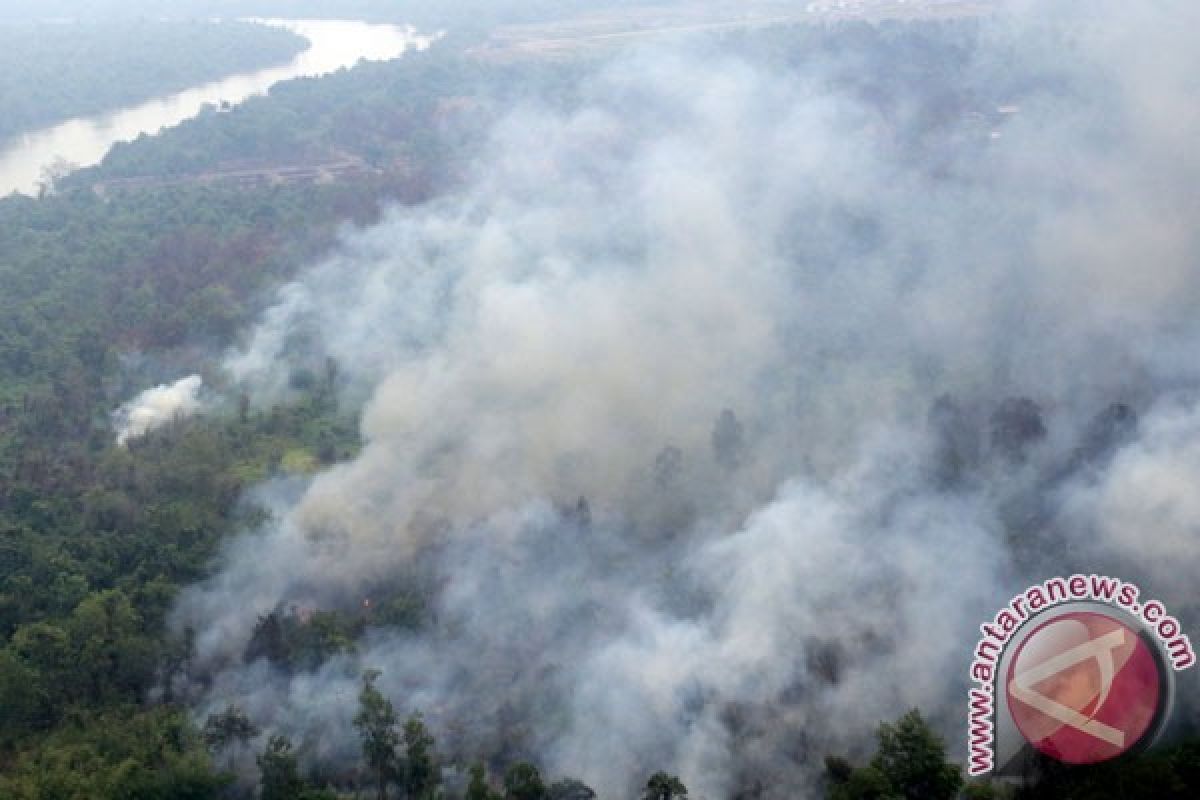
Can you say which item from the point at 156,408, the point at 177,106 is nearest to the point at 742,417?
the point at 156,408

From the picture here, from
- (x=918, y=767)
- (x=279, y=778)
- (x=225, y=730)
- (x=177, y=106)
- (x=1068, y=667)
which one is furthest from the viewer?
(x=177, y=106)

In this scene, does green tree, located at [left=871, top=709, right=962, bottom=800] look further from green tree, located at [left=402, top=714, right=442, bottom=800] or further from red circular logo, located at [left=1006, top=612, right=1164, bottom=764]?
green tree, located at [left=402, top=714, right=442, bottom=800]

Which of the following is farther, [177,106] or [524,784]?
[177,106]

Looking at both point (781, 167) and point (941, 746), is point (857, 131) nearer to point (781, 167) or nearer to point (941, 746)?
point (781, 167)

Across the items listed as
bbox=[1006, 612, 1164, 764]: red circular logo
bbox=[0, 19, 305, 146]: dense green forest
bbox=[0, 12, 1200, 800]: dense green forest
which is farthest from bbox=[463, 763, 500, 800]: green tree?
bbox=[0, 19, 305, 146]: dense green forest

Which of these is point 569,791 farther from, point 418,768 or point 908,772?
point 908,772

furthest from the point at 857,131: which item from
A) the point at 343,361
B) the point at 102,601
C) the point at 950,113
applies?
the point at 102,601
